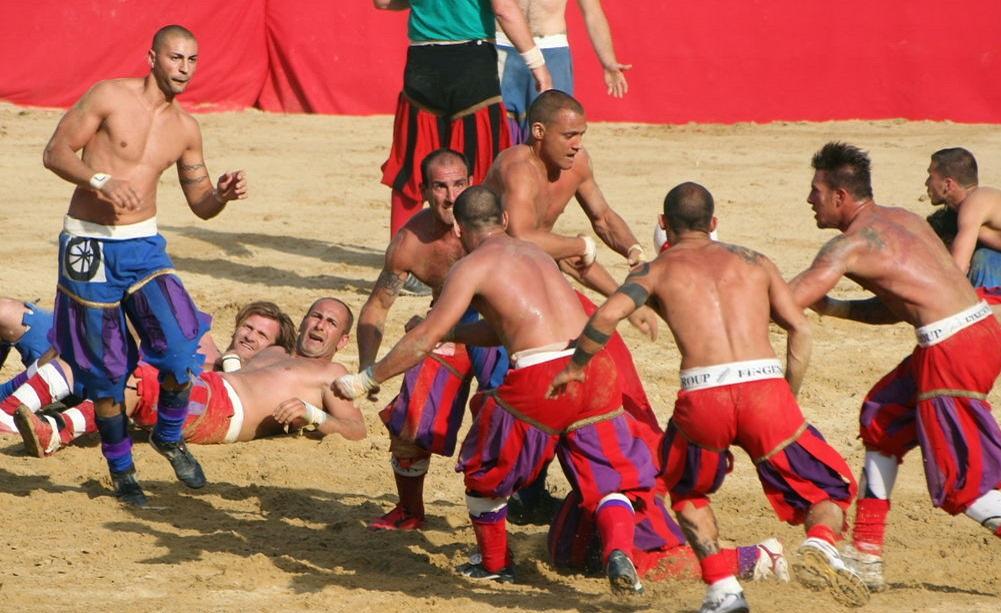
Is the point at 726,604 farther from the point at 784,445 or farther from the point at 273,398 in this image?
the point at 273,398

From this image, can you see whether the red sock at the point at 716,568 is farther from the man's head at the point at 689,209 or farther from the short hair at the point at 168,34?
the short hair at the point at 168,34

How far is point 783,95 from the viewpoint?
17.7 m

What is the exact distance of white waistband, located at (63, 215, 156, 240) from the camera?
282 inches

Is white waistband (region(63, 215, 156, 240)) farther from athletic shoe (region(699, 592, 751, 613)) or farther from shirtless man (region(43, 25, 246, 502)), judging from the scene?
athletic shoe (region(699, 592, 751, 613))

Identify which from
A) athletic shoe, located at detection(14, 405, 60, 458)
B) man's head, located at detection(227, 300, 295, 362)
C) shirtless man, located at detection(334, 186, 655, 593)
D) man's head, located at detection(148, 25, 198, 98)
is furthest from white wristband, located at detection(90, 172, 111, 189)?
man's head, located at detection(227, 300, 295, 362)

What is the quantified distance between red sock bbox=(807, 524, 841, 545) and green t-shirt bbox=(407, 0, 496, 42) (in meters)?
5.49

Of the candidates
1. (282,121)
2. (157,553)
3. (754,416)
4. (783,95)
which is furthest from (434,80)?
(783,95)

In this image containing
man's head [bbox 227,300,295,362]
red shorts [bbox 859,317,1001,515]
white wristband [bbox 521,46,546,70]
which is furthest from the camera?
white wristband [bbox 521,46,546,70]

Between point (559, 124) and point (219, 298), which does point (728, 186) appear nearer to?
point (219, 298)

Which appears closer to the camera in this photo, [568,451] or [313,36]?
[568,451]

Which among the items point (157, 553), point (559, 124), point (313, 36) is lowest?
point (157, 553)

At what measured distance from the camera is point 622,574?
5.64 metres

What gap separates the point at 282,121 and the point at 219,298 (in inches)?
243

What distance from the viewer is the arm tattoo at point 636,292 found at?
5.76 metres
